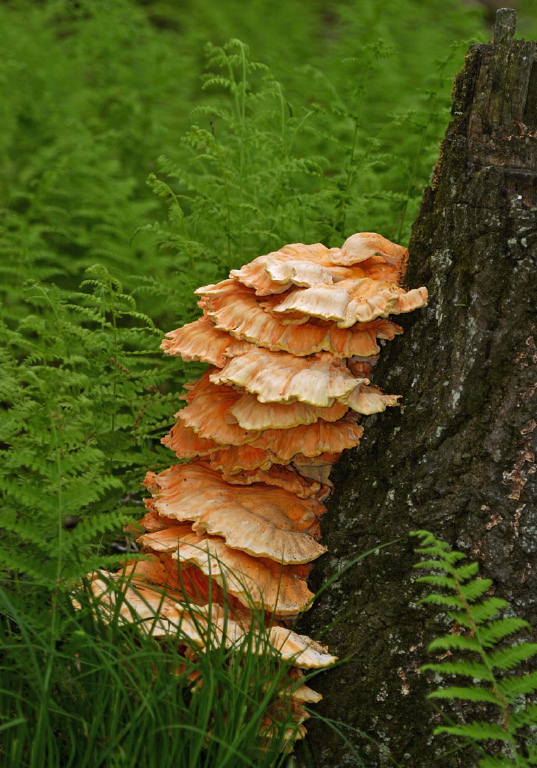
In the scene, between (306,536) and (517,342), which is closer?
(517,342)

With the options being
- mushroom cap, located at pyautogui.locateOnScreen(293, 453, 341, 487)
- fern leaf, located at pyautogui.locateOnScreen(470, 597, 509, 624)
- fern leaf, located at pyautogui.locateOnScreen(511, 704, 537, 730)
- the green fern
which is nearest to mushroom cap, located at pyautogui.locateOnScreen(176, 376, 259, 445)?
mushroom cap, located at pyautogui.locateOnScreen(293, 453, 341, 487)

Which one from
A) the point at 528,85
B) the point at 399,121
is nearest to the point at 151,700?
the point at 528,85

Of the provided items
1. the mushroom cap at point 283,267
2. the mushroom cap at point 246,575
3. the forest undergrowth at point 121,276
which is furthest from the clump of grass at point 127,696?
the mushroom cap at point 283,267

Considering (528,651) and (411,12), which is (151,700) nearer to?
(528,651)

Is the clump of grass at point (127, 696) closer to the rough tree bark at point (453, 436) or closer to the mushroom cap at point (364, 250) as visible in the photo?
the rough tree bark at point (453, 436)

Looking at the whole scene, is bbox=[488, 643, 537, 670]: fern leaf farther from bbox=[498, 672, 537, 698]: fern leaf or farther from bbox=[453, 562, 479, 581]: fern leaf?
bbox=[453, 562, 479, 581]: fern leaf

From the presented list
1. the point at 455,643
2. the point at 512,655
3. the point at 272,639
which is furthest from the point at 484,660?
the point at 272,639
